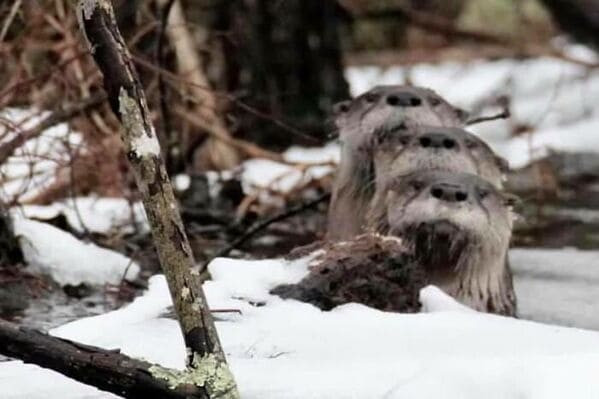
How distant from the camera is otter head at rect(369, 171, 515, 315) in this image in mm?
3430

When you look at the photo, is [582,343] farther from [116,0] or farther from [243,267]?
[116,0]

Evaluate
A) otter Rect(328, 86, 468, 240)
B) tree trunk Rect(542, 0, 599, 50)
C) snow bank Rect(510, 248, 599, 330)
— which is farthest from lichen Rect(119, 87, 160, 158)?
otter Rect(328, 86, 468, 240)

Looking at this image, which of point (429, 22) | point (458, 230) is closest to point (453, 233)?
point (458, 230)

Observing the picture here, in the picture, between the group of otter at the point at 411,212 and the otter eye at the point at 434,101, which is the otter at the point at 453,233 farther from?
the otter eye at the point at 434,101

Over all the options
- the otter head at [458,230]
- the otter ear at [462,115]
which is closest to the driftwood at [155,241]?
the otter head at [458,230]

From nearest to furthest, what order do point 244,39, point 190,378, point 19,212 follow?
point 190,378 < point 19,212 < point 244,39

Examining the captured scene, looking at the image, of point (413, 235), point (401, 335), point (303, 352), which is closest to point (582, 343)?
point (401, 335)

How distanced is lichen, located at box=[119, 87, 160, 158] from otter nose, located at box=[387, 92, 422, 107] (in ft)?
6.45

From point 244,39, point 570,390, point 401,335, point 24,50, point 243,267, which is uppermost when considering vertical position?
point 244,39

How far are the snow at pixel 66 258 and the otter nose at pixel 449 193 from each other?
0.76m

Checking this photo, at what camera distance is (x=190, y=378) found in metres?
2.08

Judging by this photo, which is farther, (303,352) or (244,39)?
(244,39)

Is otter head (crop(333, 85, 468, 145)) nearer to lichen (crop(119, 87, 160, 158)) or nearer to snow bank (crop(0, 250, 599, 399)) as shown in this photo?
snow bank (crop(0, 250, 599, 399))

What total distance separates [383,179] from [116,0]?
100cm
